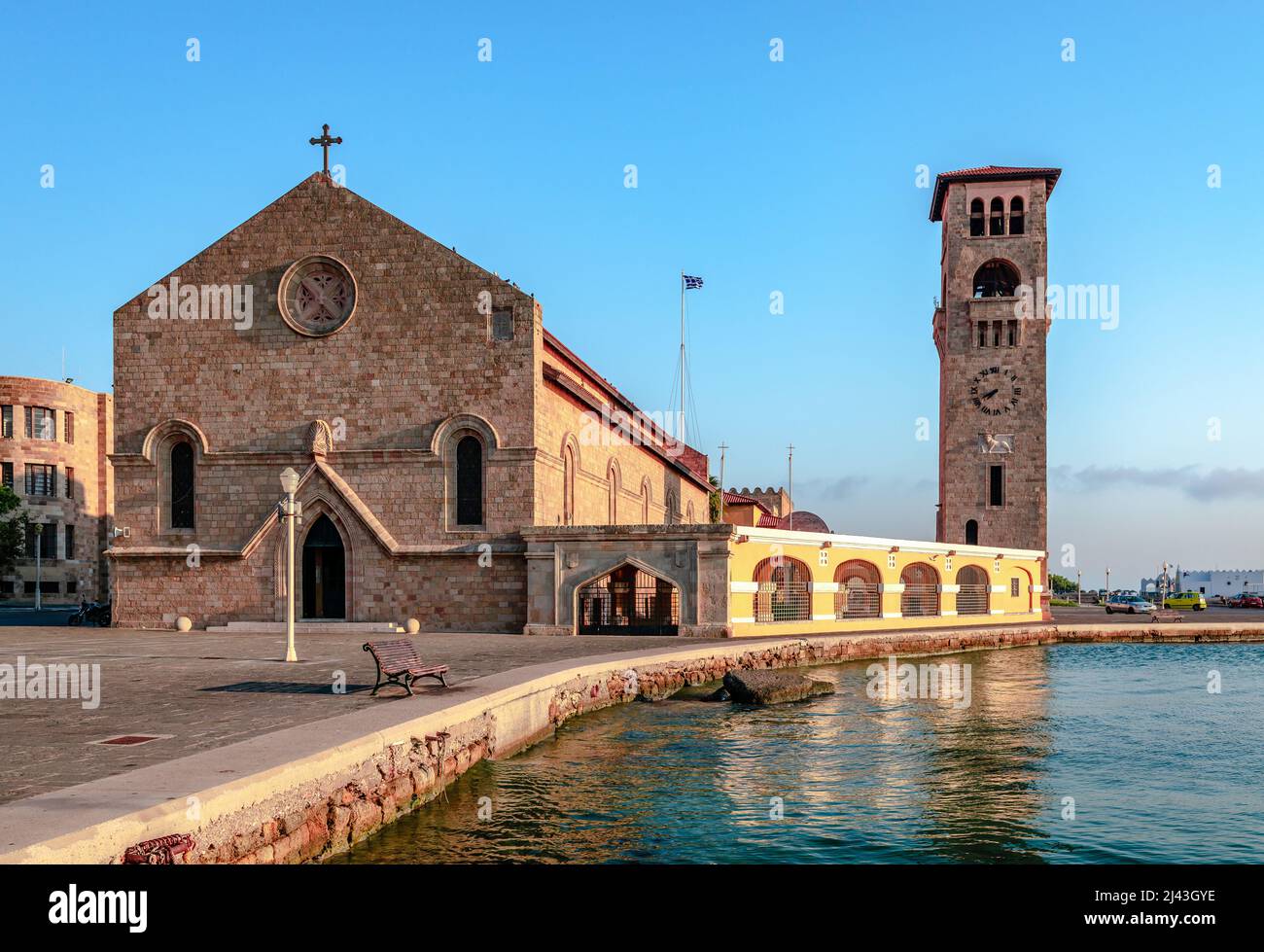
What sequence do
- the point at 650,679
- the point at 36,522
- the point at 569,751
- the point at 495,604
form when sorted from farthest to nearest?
the point at 36,522 < the point at 495,604 < the point at 650,679 < the point at 569,751

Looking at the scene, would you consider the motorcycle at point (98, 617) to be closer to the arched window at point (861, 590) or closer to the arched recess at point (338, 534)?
the arched recess at point (338, 534)

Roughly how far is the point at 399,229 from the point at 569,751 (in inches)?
809

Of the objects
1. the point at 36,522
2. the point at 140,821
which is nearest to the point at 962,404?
the point at 140,821

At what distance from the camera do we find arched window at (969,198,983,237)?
53.1m

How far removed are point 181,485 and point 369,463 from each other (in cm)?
634

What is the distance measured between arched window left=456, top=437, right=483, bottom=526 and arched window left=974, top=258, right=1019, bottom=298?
3285 cm

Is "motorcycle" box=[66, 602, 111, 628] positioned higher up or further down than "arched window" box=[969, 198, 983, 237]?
further down

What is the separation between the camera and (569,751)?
49.5ft

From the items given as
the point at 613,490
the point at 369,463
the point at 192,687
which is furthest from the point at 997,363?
the point at 192,687

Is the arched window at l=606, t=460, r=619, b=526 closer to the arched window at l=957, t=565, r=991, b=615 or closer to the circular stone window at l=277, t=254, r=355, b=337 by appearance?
the circular stone window at l=277, t=254, r=355, b=337

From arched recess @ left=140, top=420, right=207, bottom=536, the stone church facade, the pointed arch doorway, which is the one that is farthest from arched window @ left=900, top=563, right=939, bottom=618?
arched recess @ left=140, top=420, right=207, bottom=536

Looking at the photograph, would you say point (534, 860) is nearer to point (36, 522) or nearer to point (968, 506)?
point (968, 506)

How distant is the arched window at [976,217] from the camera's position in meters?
53.1

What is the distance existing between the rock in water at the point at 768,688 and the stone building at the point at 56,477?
55.9 m
